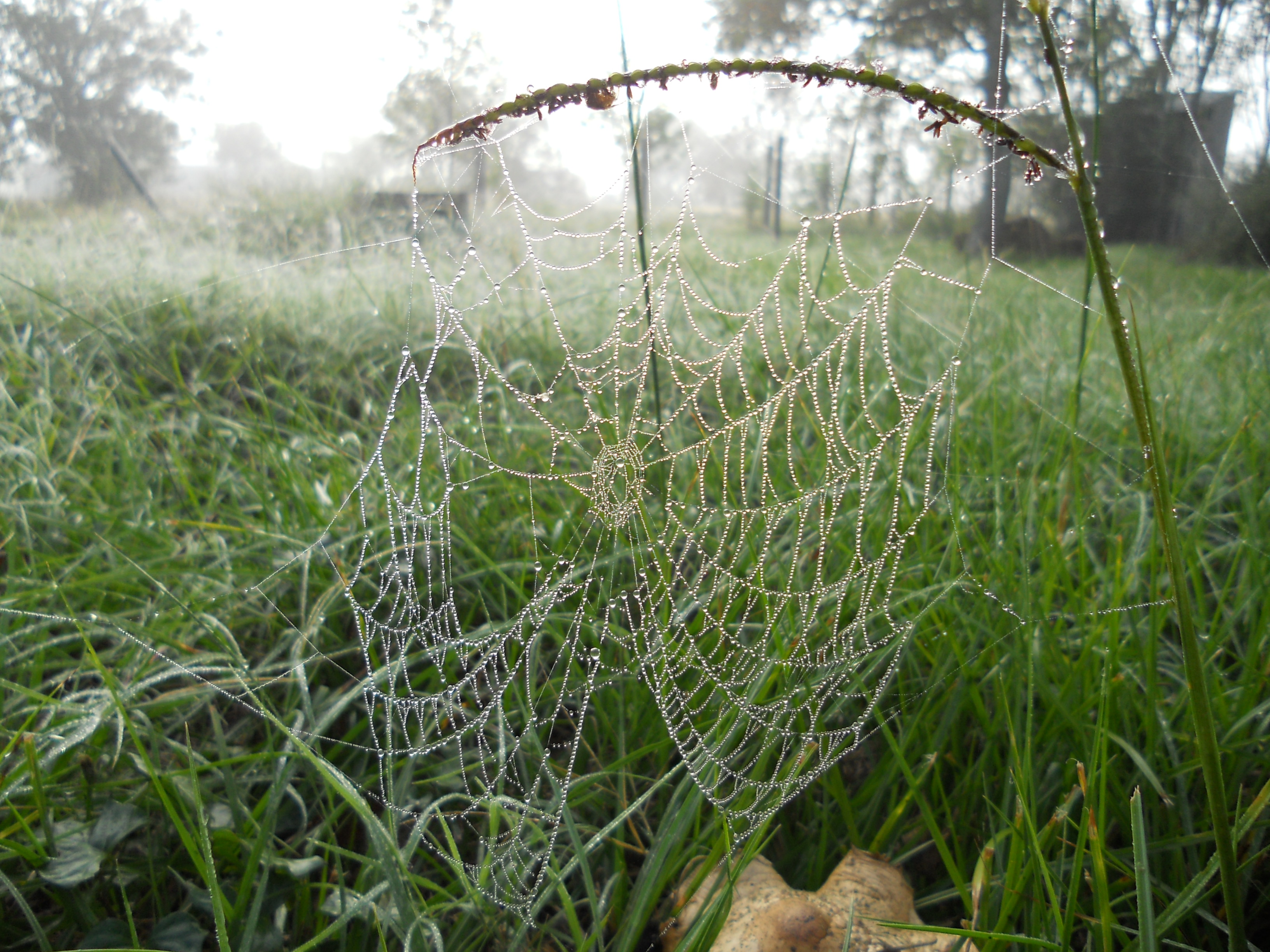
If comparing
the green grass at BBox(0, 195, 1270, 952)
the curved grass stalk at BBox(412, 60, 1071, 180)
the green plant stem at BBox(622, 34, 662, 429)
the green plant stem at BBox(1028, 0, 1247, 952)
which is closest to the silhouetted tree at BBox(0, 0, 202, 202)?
the green grass at BBox(0, 195, 1270, 952)

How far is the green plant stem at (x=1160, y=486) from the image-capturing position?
0.41 m

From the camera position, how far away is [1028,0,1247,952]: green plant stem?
1.36 feet

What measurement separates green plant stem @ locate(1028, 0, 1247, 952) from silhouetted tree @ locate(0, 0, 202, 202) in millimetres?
3567

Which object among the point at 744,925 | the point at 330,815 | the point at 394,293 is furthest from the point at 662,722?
the point at 394,293

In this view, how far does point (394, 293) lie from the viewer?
102 inches

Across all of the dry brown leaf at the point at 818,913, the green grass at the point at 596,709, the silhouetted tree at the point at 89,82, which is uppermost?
the silhouetted tree at the point at 89,82

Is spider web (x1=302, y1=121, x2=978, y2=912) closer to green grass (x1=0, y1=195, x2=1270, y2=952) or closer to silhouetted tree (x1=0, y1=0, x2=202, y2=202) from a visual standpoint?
green grass (x1=0, y1=195, x2=1270, y2=952)

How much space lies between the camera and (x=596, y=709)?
3.32 feet

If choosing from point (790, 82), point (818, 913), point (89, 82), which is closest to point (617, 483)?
point (818, 913)

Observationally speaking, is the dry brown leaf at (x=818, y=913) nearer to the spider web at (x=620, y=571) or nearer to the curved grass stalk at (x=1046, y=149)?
the spider web at (x=620, y=571)

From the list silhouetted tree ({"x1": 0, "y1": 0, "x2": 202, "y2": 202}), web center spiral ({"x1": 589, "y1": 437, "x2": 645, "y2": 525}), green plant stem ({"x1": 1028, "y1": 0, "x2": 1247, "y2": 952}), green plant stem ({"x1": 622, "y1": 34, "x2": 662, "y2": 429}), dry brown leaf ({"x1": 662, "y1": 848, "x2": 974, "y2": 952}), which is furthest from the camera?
silhouetted tree ({"x1": 0, "y1": 0, "x2": 202, "y2": 202})

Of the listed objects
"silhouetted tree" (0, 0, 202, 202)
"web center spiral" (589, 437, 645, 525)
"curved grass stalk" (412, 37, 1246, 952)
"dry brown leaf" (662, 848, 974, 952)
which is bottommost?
→ "dry brown leaf" (662, 848, 974, 952)

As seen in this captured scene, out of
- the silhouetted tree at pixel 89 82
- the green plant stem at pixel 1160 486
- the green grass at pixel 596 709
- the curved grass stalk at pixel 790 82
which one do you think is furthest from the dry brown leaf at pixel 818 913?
the silhouetted tree at pixel 89 82

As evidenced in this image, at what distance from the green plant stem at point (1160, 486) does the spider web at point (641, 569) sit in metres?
0.31
